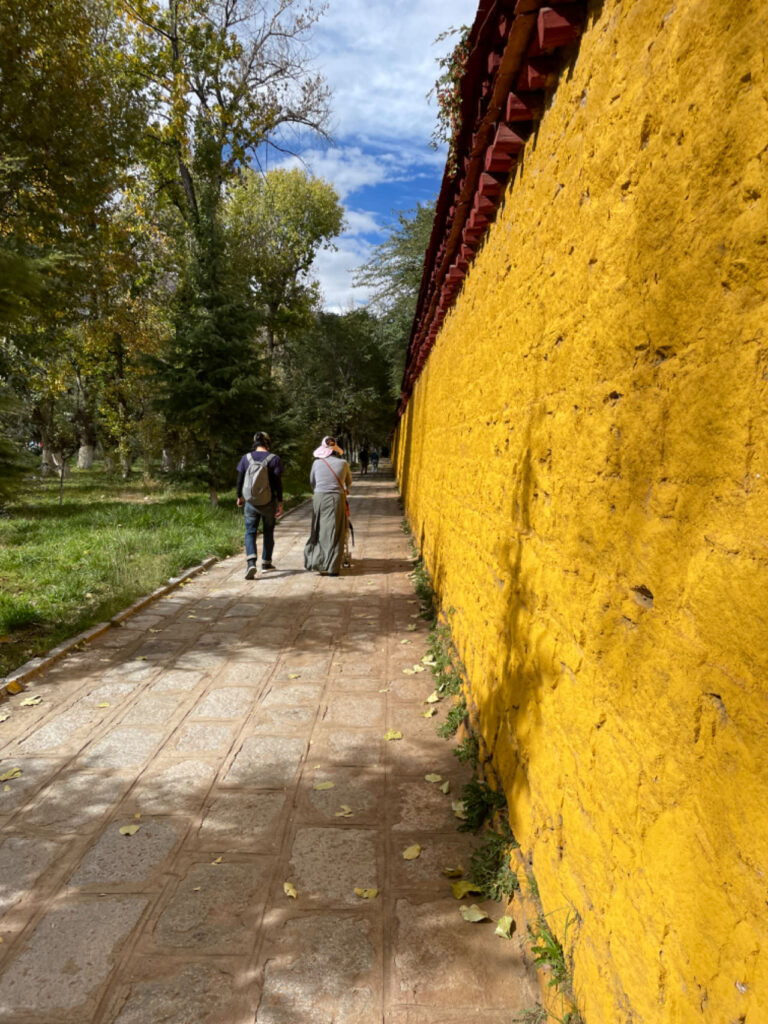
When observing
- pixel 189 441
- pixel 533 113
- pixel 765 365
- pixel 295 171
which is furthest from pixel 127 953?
pixel 295 171

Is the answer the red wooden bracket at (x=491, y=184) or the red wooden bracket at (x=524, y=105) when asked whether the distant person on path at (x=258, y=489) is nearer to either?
the red wooden bracket at (x=491, y=184)

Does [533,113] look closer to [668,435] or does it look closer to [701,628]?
[668,435]

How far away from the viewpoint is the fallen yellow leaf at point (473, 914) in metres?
2.32

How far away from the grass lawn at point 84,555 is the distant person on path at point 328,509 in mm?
1844

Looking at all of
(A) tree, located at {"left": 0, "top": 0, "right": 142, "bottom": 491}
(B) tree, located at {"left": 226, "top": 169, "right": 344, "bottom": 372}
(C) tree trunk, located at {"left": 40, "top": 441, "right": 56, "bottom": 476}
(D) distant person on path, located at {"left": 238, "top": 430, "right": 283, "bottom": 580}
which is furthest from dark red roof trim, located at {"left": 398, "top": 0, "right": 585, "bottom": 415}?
(C) tree trunk, located at {"left": 40, "top": 441, "right": 56, "bottom": 476}

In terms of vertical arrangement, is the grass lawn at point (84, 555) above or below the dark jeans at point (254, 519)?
below

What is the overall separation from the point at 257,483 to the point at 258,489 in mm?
79

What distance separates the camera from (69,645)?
5.36 m

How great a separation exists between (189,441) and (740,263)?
16.7 m

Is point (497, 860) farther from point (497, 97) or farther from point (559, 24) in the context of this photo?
point (497, 97)

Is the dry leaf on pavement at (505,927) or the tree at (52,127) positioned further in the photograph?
the tree at (52,127)

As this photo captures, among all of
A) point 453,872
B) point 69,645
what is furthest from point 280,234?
point 453,872

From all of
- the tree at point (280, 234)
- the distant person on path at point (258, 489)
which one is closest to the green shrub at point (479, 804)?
the distant person on path at point (258, 489)

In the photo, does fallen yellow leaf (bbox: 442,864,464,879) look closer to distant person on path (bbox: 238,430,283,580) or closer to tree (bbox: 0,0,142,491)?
distant person on path (bbox: 238,430,283,580)
